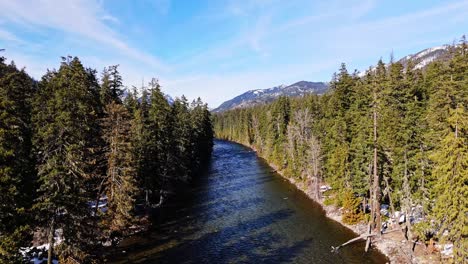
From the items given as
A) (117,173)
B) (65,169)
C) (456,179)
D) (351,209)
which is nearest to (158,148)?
(117,173)

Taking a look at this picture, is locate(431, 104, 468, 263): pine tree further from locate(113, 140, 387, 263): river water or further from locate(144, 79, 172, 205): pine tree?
locate(144, 79, 172, 205): pine tree

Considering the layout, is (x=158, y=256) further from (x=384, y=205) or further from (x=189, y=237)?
(x=384, y=205)

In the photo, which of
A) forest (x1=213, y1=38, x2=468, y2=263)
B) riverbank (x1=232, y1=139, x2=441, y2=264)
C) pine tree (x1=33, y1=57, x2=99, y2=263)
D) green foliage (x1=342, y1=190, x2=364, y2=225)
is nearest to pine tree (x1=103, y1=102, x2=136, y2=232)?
pine tree (x1=33, y1=57, x2=99, y2=263)

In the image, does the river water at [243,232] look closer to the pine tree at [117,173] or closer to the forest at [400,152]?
the forest at [400,152]

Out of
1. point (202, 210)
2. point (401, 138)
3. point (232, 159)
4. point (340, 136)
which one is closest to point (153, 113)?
point (202, 210)

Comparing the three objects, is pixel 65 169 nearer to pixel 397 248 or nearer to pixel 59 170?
pixel 59 170
